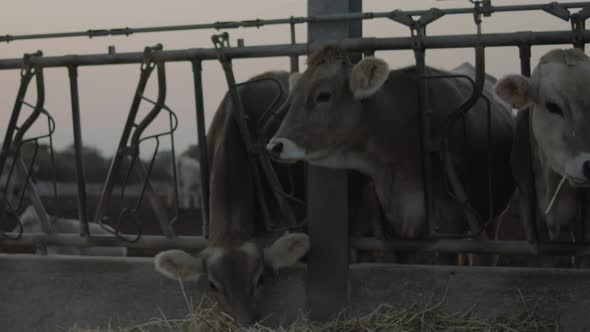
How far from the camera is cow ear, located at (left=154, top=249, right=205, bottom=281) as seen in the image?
5.76 m

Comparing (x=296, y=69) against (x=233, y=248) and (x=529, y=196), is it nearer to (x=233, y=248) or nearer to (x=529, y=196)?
(x=233, y=248)

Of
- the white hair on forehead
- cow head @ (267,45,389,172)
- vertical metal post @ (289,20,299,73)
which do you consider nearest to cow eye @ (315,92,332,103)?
cow head @ (267,45,389,172)

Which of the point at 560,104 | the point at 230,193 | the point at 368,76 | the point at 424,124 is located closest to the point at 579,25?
the point at 560,104

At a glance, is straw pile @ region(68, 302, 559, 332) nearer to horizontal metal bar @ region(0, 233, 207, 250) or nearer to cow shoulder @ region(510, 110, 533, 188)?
horizontal metal bar @ region(0, 233, 207, 250)

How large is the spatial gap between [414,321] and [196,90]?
1815 millimetres

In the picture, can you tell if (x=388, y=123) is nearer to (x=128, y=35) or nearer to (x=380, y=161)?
(x=380, y=161)

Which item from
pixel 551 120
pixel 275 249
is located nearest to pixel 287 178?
pixel 275 249

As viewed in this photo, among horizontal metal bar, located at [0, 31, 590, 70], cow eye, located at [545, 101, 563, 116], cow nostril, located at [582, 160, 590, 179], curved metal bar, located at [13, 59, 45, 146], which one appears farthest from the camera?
curved metal bar, located at [13, 59, 45, 146]

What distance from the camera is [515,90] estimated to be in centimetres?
547

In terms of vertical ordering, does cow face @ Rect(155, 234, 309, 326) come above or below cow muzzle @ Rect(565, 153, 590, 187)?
below

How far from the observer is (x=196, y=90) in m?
6.09

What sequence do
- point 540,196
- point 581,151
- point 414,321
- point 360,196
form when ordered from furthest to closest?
point 360,196
point 540,196
point 414,321
point 581,151

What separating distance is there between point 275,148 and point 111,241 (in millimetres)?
1481

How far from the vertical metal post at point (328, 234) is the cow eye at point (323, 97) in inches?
16.3
